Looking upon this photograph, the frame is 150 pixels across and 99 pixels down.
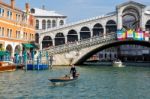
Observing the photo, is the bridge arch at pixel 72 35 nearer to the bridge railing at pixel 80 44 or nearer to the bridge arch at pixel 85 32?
the bridge arch at pixel 85 32

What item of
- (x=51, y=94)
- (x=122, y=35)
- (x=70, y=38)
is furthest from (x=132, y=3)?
(x=51, y=94)

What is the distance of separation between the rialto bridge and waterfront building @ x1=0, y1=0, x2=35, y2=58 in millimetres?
3097

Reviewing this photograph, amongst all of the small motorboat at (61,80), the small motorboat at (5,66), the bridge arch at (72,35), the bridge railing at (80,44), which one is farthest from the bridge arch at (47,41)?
the small motorboat at (61,80)

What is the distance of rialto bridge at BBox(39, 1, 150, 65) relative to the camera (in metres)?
51.5

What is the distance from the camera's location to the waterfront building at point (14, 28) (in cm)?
4459

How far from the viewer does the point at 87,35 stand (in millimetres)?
58500

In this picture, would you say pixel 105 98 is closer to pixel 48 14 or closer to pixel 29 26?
pixel 29 26

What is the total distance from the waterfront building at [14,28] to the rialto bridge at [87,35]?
310 cm

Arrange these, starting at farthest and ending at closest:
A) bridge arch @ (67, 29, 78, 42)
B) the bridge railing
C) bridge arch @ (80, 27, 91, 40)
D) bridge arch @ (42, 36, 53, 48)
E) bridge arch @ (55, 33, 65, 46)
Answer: bridge arch @ (42, 36, 53, 48)
bridge arch @ (55, 33, 65, 46)
bridge arch @ (67, 29, 78, 42)
bridge arch @ (80, 27, 91, 40)
the bridge railing

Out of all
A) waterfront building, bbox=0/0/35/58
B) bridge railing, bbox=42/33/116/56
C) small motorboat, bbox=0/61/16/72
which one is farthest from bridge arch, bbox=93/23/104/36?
small motorboat, bbox=0/61/16/72

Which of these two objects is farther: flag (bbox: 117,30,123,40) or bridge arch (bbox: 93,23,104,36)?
bridge arch (bbox: 93,23,104,36)

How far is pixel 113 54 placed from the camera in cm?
10369

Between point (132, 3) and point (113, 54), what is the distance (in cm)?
4911

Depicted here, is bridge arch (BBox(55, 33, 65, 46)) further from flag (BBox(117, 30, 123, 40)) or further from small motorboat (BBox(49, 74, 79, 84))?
small motorboat (BBox(49, 74, 79, 84))
